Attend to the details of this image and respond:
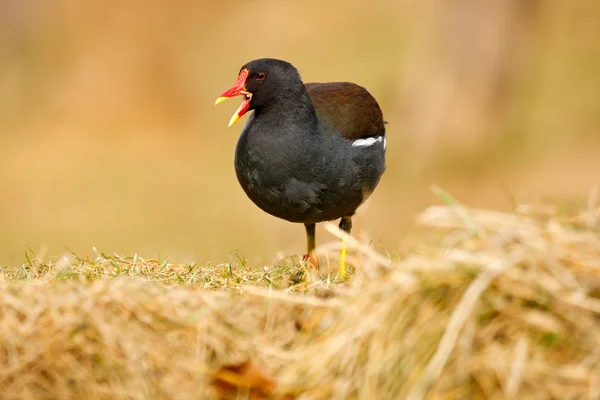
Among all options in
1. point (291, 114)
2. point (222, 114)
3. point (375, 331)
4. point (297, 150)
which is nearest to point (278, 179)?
point (297, 150)

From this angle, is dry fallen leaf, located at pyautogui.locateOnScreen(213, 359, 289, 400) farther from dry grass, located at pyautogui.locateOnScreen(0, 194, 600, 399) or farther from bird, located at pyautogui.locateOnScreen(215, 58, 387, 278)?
bird, located at pyautogui.locateOnScreen(215, 58, 387, 278)

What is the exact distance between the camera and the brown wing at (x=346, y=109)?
5.24 m

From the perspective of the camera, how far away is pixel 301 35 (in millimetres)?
19906

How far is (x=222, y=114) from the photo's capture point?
54.6 ft

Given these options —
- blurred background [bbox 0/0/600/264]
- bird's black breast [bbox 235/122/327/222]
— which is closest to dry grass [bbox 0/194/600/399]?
bird's black breast [bbox 235/122/327/222]

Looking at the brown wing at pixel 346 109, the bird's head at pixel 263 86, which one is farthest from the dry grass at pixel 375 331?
the brown wing at pixel 346 109

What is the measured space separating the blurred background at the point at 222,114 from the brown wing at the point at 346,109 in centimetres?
172

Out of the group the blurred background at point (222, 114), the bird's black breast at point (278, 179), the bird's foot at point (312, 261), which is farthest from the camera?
the blurred background at point (222, 114)

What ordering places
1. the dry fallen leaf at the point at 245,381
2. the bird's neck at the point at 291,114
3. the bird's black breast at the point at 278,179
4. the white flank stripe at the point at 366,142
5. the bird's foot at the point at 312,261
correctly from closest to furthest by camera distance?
1. the dry fallen leaf at the point at 245,381
2. the bird's foot at the point at 312,261
3. the bird's black breast at the point at 278,179
4. the bird's neck at the point at 291,114
5. the white flank stripe at the point at 366,142

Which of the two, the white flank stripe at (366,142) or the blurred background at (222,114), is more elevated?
the white flank stripe at (366,142)

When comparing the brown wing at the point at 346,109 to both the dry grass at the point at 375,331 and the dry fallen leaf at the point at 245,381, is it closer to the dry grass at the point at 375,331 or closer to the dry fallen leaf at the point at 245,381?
the dry grass at the point at 375,331

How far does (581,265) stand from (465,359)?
445 mm

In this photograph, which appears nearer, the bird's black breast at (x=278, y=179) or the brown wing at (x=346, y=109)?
the bird's black breast at (x=278, y=179)

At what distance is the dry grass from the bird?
1.86 m
